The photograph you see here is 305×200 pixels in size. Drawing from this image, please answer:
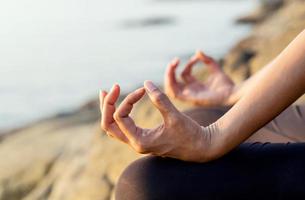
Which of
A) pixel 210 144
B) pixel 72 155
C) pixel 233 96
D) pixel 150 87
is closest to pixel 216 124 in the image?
pixel 210 144

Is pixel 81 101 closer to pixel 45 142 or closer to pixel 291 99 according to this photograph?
pixel 45 142

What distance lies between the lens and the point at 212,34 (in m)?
9.74

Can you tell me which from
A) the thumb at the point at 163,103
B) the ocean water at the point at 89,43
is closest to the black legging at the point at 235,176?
the thumb at the point at 163,103

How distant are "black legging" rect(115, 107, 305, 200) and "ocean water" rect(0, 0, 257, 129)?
440 cm

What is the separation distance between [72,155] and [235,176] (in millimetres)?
2589

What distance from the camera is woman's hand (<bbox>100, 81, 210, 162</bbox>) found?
6.24 feet

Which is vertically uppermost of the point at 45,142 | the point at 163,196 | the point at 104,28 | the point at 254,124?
the point at 254,124

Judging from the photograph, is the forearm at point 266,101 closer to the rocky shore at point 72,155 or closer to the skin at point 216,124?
the skin at point 216,124

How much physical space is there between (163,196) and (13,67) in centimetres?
709

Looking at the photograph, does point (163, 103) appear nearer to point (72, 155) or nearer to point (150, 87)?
point (150, 87)

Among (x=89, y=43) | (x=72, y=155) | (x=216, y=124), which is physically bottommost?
(x=89, y=43)

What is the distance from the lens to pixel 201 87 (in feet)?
9.45

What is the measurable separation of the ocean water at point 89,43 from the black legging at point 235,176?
14.4 ft

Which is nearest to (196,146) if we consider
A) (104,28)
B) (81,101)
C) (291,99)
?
(291,99)
